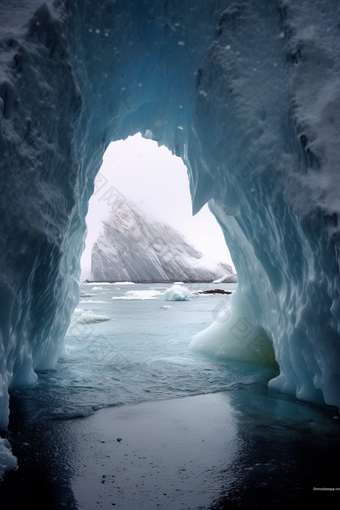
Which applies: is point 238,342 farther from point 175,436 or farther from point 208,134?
point 175,436

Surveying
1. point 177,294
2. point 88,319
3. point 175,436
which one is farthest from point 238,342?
point 177,294

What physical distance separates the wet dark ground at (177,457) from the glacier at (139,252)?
43698mm

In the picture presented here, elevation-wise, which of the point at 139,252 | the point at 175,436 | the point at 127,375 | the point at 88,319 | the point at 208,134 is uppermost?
the point at 208,134

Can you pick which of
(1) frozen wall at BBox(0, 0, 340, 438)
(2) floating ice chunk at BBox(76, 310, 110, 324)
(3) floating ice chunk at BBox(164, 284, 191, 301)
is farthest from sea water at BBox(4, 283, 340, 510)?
(3) floating ice chunk at BBox(164, 284, 191, 301)

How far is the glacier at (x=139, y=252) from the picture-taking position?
47.4 metres

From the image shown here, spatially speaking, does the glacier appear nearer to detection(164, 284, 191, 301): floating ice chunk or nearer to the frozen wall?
detection(164, 284, 191, 301): floating ice chunk

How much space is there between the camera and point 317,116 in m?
3.27

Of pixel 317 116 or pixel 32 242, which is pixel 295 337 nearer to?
pixel 317 116

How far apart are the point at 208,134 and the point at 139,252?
141ft

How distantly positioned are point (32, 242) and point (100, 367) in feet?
8.51

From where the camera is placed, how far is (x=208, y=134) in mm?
4723

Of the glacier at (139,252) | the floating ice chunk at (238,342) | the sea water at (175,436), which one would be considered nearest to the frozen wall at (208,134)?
the sea water at (175,436)

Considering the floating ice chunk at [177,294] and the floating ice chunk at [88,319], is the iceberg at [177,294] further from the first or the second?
the floating ice chunk at [88,319]

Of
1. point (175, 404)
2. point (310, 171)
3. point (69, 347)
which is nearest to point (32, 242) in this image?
point (175, 404)
